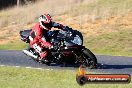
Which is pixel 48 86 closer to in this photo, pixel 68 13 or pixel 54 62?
pixel 54 62

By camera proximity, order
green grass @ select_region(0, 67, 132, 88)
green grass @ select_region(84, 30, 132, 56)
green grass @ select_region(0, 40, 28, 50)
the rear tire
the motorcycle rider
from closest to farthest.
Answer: green grass @ select_region(0, 67, 132, 88) < the rear tire < the motorcycle rider < green grass @ select_region(84, 30, 132, 56) < green grass @ select_region(0, 40, 28, 50)

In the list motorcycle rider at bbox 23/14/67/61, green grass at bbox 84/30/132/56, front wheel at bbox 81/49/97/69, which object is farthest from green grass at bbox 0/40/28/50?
front wheel at bbox 81/49/97/69

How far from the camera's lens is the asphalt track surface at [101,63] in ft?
50.6

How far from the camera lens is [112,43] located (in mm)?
23984

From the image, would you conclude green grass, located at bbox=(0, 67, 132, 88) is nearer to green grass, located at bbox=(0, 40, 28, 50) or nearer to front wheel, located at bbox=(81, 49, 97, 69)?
front wheel, located at bbox=(81, 49, 97, 69)

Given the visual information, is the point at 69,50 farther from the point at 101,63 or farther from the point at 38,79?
the point at 38,79

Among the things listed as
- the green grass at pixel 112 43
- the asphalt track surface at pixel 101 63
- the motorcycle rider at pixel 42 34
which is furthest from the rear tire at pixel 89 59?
the green grass at pixel 112 43

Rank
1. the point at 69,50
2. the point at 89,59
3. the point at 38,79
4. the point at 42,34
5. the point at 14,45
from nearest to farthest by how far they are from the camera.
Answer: the point at 38,79 < the point at 89,59 < the point at 69,50 < the point at 42,34 < the point at 14,45

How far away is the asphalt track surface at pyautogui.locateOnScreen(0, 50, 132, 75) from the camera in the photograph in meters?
15.4

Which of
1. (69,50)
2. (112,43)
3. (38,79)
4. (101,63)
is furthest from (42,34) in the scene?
(112,43)

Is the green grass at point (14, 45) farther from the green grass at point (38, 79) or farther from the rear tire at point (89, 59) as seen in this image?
the green grass at point (38, 79)

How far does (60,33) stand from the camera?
629 inches

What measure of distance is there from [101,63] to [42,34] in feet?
8.94

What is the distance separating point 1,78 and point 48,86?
2.05 m
